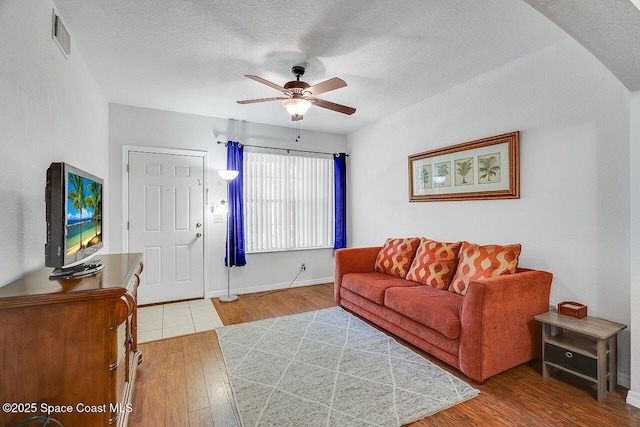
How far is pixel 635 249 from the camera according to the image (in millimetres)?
1922

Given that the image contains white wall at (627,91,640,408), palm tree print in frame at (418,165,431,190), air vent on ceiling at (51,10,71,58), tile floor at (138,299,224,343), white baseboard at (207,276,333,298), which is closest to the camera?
white wall at (627,91,640,408)

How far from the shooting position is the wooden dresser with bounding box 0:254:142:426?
1210 mm

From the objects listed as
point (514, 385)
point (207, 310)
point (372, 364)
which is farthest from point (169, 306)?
point (514, 385)

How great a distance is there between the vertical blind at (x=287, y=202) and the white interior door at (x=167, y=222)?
74 centimetres

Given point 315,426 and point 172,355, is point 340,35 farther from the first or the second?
point 172,355

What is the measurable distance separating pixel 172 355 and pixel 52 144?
1.87 meters

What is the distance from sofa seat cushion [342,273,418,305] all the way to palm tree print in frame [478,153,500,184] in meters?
1.28

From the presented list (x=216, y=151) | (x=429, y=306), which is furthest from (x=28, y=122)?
(x=429, y=306)

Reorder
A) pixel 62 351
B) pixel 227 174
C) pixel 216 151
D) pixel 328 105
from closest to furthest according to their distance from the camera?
pixel 62 351, pixel 328 105, pixel 227 174, pixel 216 151

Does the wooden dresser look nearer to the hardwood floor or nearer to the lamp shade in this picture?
the hardwood floor

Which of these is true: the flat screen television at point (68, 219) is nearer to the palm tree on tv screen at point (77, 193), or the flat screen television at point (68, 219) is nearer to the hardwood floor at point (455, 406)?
the palm tree on tv screen at point (77, 193)

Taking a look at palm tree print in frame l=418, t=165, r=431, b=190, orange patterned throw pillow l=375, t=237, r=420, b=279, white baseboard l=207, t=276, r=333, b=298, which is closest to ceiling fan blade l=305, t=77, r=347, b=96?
palm tree print in frame l=418, t=165, r=431, b=190

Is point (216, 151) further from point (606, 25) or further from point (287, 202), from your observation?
point (606, 25)

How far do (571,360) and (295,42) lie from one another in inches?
122
